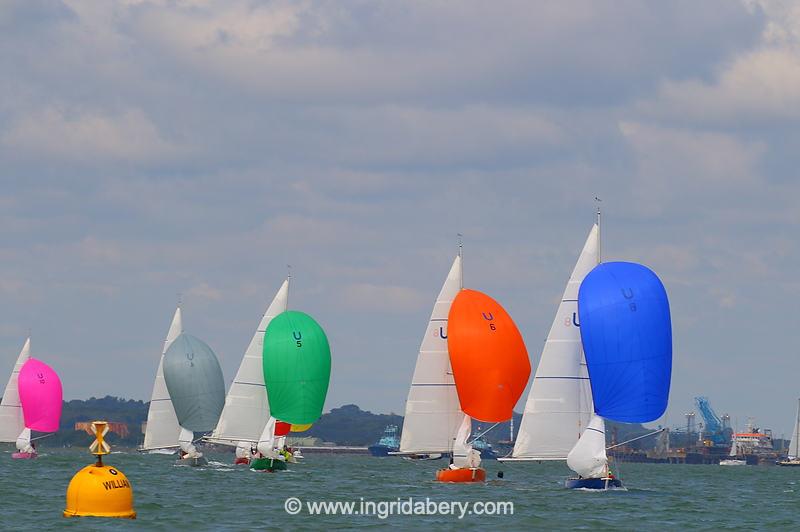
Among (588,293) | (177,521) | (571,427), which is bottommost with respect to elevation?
(177,521)

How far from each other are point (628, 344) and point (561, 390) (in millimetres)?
3971

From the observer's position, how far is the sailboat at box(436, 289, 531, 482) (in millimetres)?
59812

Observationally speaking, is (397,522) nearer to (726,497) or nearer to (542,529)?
(542,529)

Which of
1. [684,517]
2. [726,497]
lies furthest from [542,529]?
[726,497]

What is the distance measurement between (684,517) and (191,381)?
1591 inches

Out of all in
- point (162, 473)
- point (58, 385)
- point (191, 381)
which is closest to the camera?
point (162, 473)

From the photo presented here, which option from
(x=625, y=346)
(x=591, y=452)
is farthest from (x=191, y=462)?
(x=625, y=346)

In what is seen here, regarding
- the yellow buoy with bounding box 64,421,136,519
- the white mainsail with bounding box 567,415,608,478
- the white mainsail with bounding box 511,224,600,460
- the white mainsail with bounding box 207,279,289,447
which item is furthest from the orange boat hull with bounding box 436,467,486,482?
the yellow buoy with bounding box 64,421,136,519

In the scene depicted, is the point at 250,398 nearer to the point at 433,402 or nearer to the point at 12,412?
the point at 433,402

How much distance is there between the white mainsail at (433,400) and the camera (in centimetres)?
6100

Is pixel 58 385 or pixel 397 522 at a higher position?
pixel 58 385

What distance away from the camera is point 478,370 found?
59812 millimetres

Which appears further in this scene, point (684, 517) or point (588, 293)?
point (588, 293)

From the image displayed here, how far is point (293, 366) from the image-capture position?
73125mm
